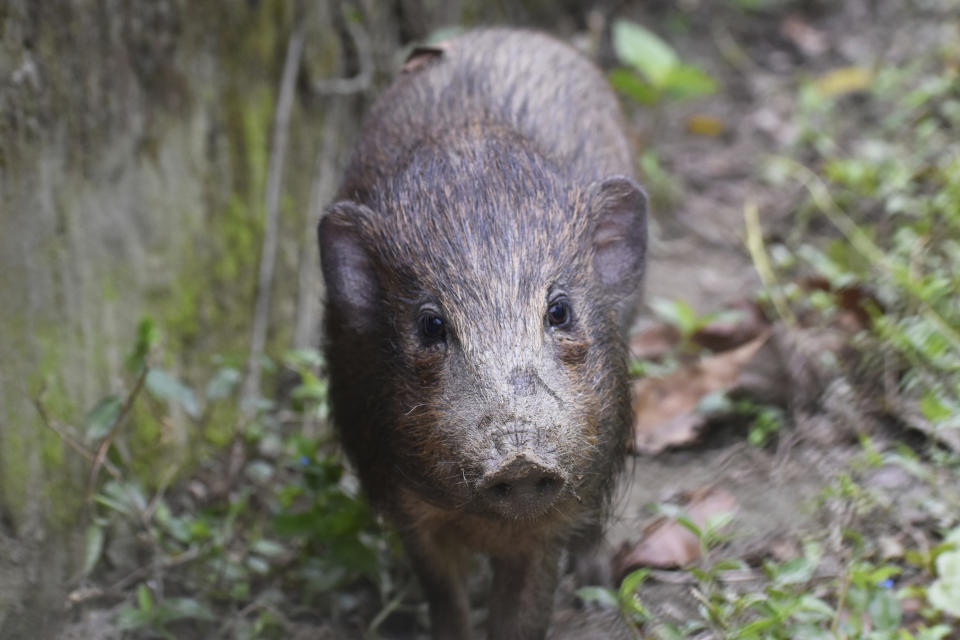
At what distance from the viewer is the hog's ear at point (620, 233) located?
390 centimetres

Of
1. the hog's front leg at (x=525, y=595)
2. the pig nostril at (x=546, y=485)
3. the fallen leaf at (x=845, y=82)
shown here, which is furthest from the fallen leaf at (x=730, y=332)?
the fallen leaf at (x=845, y=82)

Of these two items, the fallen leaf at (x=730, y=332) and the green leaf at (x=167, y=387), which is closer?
the green leaf at (x=167, y=387)

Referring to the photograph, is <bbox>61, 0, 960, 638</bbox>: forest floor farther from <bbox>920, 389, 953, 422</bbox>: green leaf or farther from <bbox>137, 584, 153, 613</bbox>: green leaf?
<bbox>920, 389, 953, 422</bbox>: green leaf

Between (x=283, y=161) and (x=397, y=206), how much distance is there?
245cm

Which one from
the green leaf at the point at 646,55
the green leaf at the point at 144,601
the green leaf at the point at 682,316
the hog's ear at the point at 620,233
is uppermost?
the green leaf at the point at 646,55

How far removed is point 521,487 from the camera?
9.86 ft

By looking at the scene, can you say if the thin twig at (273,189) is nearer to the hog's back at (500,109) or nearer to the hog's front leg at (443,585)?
the hog's back at (500,109)

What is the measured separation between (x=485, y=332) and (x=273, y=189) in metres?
2.94

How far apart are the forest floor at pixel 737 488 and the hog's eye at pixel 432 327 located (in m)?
1.03

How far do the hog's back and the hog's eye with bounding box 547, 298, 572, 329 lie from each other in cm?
63

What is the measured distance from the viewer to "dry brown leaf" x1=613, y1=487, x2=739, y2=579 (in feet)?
14.0

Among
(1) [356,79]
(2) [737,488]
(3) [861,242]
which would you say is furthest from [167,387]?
(3) [861,242]

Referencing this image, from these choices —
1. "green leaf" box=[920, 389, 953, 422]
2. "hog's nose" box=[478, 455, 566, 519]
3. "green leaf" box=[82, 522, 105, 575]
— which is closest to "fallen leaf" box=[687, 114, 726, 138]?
"green leaf" box=[920, 389, 953, 422]

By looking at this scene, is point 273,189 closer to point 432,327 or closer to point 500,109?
point 500,109
